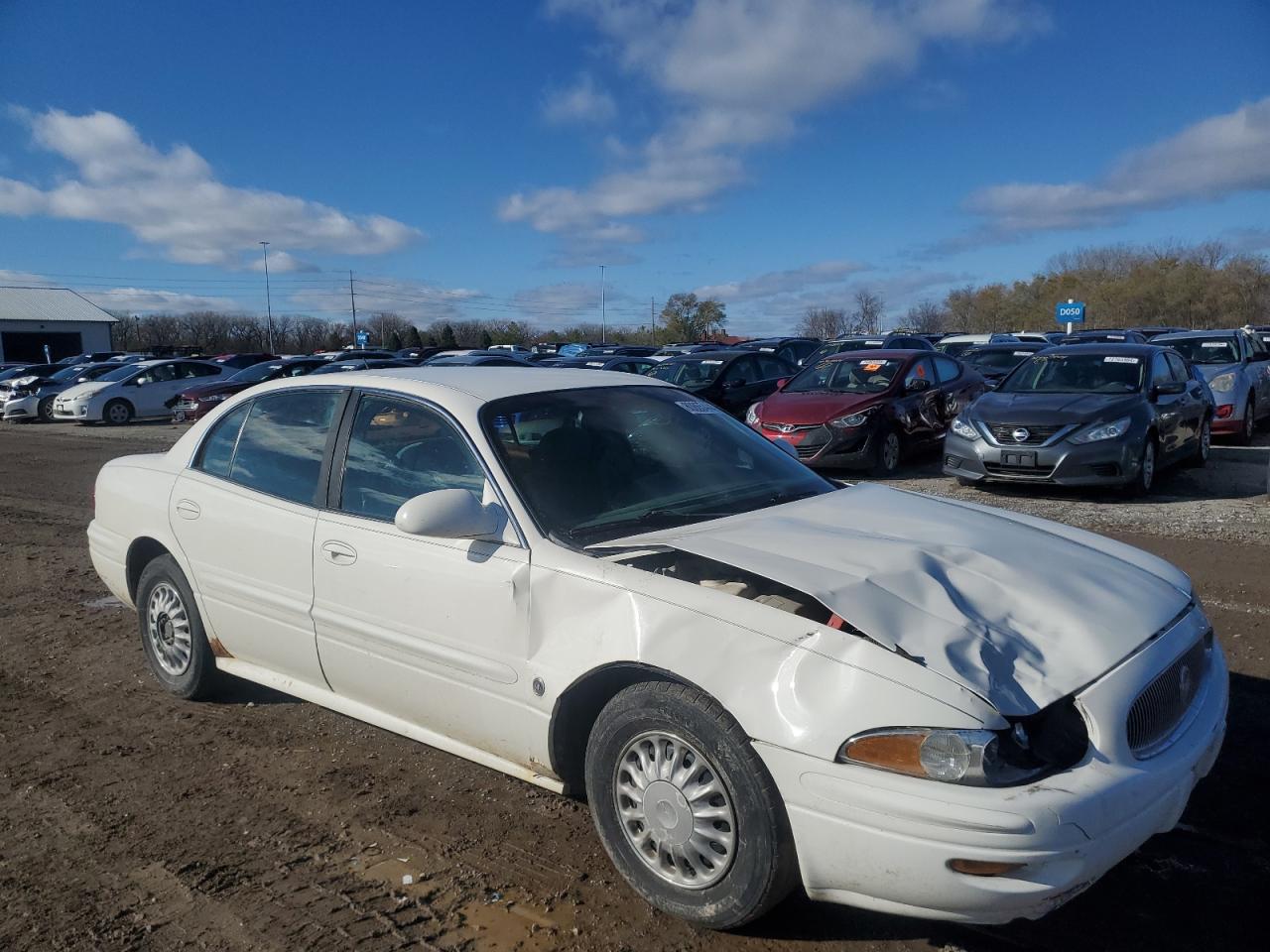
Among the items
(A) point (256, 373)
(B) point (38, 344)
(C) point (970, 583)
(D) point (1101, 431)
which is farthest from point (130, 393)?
(B) point (38, 344)

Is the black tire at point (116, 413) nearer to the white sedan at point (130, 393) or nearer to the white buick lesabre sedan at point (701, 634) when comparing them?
the white sedan at point (130, 393)

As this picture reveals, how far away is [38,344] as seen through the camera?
64375 millimetres

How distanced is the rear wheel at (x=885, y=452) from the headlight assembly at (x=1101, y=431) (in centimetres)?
260

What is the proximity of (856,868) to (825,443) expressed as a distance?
9322 mm

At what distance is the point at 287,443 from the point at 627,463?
62.2 inches

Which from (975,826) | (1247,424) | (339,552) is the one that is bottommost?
(1247,424)

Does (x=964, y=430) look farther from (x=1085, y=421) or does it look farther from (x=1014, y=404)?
(x=1085, y=421)

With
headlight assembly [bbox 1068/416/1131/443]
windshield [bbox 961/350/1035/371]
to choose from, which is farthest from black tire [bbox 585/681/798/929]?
windshield [bbox 961/350/1035/371]

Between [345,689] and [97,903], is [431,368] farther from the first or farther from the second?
[97,903]

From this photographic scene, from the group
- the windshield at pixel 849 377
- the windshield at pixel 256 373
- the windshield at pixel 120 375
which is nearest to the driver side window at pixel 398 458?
the windshield at pixel 849 377

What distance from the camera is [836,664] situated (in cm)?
254

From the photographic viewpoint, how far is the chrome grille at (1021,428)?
967 cm

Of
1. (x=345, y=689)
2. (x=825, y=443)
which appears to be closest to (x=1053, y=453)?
(x=825, y=443)

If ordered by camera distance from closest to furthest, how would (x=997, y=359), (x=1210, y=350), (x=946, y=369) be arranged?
(x=946, y=369) → (x=1210, y=350) → (x=997, y=359)
